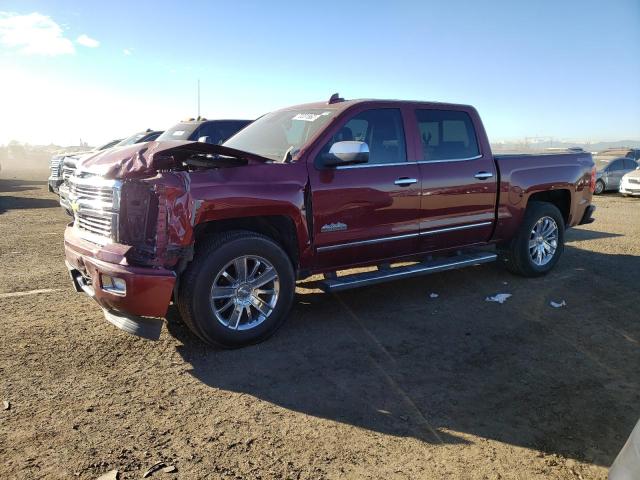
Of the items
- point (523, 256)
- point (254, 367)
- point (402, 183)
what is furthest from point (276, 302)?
point (523, 256)

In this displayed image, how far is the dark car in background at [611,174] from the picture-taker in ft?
61.0

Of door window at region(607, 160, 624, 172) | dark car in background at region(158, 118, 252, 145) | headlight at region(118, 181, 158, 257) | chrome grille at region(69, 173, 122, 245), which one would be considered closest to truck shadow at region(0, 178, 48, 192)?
dark car in background at region(158, 118, 252, 145)

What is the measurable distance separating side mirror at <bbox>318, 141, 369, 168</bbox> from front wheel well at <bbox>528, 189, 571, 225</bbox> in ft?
10.8

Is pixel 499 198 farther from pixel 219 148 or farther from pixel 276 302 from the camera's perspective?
pixel 219 148

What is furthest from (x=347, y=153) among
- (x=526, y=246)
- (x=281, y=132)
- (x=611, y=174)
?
(x=611, y=174)

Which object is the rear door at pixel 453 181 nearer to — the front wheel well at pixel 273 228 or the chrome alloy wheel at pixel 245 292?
the front wheel well at pixel 273 228

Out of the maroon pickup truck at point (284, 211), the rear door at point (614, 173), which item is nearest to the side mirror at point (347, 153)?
the maroon pickup truck at point (284, 211)

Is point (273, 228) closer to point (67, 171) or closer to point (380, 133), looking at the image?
point (380, 133)

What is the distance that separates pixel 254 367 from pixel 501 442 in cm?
181

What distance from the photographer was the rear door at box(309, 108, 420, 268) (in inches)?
177

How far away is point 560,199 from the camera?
678 centimetres

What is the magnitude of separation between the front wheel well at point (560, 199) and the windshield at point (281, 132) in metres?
3.38

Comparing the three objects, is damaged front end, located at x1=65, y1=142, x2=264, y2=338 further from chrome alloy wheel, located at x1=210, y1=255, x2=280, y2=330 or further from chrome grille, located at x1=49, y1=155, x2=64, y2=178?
chrome grille, located at x1=49, y1=155, x2=64, y2=178

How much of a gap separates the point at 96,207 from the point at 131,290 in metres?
0.84
